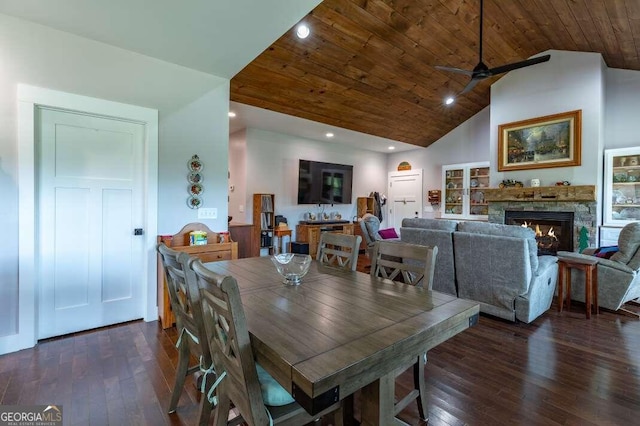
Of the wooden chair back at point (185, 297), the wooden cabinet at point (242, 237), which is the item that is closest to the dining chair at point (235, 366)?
the wooden chair back at point (185, 297)

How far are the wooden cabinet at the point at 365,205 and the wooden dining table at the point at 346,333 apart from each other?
5.93 m

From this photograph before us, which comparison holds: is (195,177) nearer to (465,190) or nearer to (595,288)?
(595,288)

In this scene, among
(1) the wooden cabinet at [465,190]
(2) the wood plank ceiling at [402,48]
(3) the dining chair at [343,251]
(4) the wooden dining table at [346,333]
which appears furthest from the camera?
(1) the wooden cabinet at [465,190]

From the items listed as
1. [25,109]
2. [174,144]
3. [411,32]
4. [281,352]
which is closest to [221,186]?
[174,144]

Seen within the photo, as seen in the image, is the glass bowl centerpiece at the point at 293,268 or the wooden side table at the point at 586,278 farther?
the wooden side table at the point at 586,278

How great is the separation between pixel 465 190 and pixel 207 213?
5772 millimetres

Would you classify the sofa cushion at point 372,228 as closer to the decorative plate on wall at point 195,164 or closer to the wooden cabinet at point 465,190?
the decorative plate on wall at point 195,164

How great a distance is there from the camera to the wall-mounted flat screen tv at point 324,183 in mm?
6426

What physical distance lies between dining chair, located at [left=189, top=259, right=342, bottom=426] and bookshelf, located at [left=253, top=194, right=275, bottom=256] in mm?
4327

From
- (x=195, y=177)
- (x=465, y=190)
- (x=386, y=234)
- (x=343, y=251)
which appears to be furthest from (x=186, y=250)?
(x=465, y=190)

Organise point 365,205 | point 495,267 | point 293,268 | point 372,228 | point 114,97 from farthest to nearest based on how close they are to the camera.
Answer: point 365,205 < point 372,228 < point 495,267 < point 114,97 < point 293,268

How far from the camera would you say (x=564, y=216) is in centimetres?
508

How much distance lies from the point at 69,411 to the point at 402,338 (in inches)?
80.2
